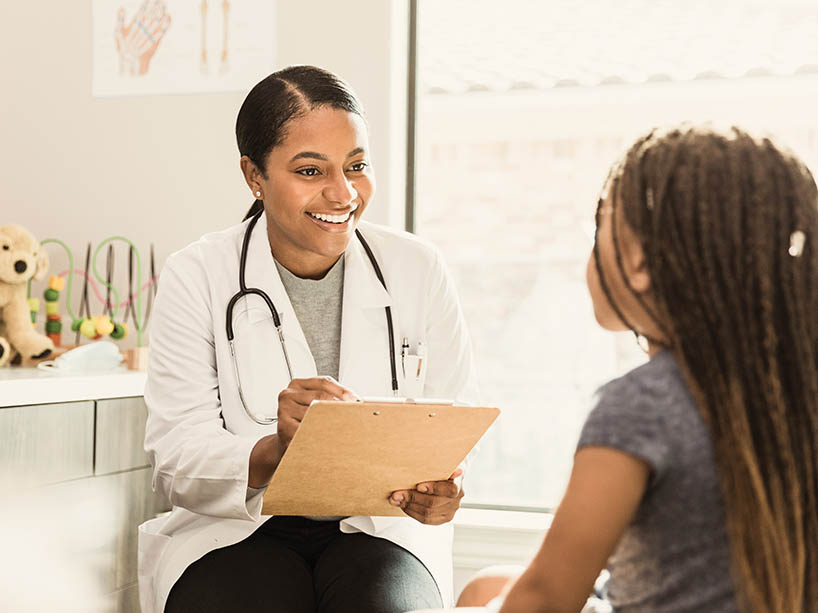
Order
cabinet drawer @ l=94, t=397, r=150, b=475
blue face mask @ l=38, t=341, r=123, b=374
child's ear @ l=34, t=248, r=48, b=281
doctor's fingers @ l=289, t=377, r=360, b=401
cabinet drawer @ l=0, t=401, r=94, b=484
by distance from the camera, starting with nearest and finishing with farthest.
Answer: doctor's fingers @ l=289, t=377, r=360, b=401 → cabinet drawer @ l=0, t=401, r=94, b=484 → cabinet drawer @ l=94, t=397, r=150, b=475 → blue face mask @ l=38, t=341, r=123, b=374 → child's ear @ l=34, t=248, r=48, b=281

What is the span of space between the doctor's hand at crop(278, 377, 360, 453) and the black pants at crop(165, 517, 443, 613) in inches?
8.5

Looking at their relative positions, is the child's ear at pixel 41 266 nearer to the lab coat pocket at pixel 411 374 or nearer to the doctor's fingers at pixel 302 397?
the lab coat pocket at pixel 411 374

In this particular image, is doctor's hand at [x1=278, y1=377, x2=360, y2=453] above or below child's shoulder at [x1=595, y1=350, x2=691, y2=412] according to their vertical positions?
below

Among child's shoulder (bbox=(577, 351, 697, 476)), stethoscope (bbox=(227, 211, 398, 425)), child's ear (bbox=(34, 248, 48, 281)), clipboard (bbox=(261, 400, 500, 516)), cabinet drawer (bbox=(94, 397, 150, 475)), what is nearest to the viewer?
child's shoulder (bbox=(577, 351, 697, 476))

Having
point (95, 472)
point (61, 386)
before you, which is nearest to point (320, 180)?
point (61, 386)

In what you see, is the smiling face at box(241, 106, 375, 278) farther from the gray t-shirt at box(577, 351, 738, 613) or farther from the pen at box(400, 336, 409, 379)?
the gray t-shirt at box(577, 351, 738, 613)

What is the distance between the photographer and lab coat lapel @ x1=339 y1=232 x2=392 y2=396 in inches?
61.7

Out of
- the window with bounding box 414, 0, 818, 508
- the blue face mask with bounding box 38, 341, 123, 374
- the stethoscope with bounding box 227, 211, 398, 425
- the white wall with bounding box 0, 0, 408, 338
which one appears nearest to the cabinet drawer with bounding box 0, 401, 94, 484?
the blue face mask with bounding box 38, 341, 123, 374

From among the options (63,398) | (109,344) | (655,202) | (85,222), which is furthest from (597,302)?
(85,222)

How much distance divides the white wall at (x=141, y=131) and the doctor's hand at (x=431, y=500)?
1.00 m

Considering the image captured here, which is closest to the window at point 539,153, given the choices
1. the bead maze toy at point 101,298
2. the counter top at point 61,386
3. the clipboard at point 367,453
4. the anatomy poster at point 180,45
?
the anatomy poster at point 180,45

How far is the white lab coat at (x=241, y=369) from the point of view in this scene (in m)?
1.44

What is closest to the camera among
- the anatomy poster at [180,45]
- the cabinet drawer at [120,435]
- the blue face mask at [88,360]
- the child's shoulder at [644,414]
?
the child's shoulder at [644,414]

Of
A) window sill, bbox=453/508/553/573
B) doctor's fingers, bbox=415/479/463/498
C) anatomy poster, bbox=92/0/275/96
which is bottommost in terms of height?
window sill, bbox=453/508/553/573
